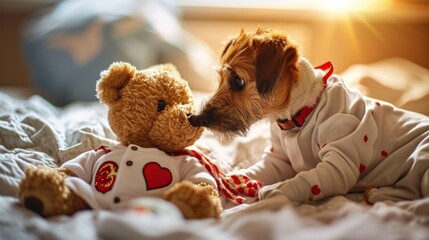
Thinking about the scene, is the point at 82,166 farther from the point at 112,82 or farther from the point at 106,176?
the point at 112,82

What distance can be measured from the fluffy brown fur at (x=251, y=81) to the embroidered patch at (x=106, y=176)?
0.83 feet

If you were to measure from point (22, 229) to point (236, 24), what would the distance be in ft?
8.20

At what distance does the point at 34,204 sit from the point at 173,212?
34 centimetres

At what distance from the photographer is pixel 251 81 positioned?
1339 millimetres

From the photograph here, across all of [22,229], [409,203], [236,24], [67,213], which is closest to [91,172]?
[67,213]

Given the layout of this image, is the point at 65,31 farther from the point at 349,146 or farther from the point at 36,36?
the point at 349,146

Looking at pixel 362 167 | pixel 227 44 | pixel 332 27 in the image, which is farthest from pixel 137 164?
pixel 332 27

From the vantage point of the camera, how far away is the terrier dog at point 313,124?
1.20 metres

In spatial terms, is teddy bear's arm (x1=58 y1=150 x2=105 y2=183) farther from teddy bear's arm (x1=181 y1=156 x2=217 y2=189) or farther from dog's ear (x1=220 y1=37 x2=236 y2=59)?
dog's ear (x1=220 y1=37 x2=236 y2=59)

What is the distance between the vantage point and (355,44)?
3062 millimetres

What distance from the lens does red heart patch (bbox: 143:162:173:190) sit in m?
1.15

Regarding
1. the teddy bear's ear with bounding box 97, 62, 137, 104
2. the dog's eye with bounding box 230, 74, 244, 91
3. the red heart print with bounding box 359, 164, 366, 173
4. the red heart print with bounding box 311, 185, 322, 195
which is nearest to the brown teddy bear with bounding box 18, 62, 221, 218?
the teddy bear's ear with bounding box 97, 62, 137, 104

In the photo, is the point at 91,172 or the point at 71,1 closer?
the point at 91,172

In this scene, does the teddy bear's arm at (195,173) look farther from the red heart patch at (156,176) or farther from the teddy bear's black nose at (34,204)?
the teddy bear's black nose at (34,204)
